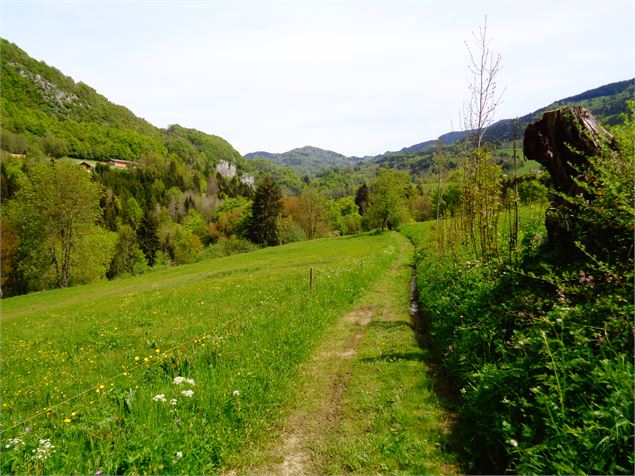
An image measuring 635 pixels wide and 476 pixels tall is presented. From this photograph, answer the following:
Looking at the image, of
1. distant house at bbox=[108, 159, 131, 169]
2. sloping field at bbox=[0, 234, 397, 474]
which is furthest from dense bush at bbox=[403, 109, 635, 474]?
distant house at bbox=[108, 159, 131, 169]

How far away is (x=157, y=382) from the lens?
6.82 metres

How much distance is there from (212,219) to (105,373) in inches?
5003

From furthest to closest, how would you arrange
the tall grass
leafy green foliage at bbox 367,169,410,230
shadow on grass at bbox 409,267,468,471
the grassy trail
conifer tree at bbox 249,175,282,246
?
1. conifer tree at bbox 249,175,282,246
2. leafy green foliage at bbox 367,169,410,230
3. shadow on grass at bbox 409,267,468,471
4. the grassy trail
5. the tall grass

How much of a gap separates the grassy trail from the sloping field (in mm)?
485

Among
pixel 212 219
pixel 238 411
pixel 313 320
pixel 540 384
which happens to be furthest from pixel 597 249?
pixel 212 219

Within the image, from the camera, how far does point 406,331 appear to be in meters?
10.8

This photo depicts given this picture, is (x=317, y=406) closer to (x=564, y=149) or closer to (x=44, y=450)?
(x=44, y=450)

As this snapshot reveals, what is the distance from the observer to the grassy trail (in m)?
4.91

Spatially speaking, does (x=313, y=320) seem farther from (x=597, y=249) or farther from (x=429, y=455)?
(x=597, y=249)

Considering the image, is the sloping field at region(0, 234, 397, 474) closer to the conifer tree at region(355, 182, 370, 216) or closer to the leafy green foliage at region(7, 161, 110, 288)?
the leafy green foliage at region(7, 161, 110, 288)

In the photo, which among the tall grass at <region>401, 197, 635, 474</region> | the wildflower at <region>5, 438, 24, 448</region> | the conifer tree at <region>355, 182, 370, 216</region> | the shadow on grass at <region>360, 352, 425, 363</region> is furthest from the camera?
the conifer tree at <region>355, 182, 370, 216</region>

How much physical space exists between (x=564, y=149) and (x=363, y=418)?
7773 millimetres

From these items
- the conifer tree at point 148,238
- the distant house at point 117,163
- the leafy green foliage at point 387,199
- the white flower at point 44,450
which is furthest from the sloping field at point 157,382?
the distant house at point 117,163

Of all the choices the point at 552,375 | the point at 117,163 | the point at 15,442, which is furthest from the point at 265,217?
the point at 117,163
